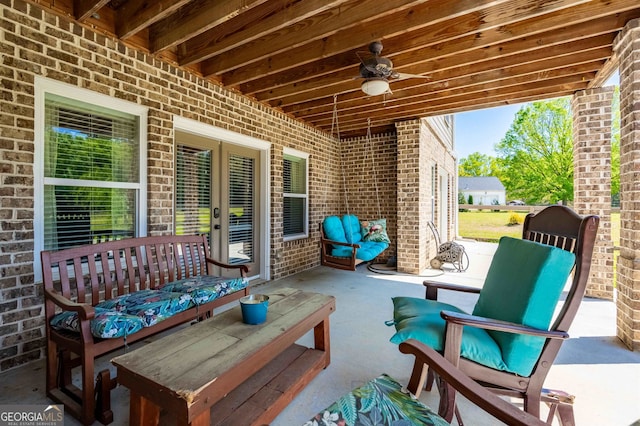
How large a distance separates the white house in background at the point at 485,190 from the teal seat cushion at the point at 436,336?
29.0 metres

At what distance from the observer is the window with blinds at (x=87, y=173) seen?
2547 millimetres

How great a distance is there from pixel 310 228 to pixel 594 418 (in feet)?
15.1

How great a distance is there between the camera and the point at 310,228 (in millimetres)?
5895

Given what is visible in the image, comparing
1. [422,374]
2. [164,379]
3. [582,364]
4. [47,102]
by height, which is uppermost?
[47,102]

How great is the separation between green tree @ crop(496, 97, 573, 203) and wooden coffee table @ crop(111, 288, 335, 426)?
52.0 ft

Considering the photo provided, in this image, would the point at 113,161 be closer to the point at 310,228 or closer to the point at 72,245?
the point at 72,245

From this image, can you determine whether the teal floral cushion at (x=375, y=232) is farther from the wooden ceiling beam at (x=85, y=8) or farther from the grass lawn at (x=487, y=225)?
the grass lawn at (x=487, y=225)

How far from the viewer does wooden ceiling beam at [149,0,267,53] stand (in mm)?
2439

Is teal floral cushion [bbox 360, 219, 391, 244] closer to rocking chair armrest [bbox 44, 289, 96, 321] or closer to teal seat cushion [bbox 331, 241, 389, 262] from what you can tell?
teal seat cushion [bbox 331, 241, 389, 262]

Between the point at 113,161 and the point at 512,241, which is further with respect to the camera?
the point at 113,161

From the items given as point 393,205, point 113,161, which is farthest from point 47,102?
point 393,205

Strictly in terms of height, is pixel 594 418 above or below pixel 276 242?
below

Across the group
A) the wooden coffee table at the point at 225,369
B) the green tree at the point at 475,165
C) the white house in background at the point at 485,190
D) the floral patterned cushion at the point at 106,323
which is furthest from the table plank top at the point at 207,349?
the green tree at the point at 475,165

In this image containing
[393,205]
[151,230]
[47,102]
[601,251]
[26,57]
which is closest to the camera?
[26,57]
